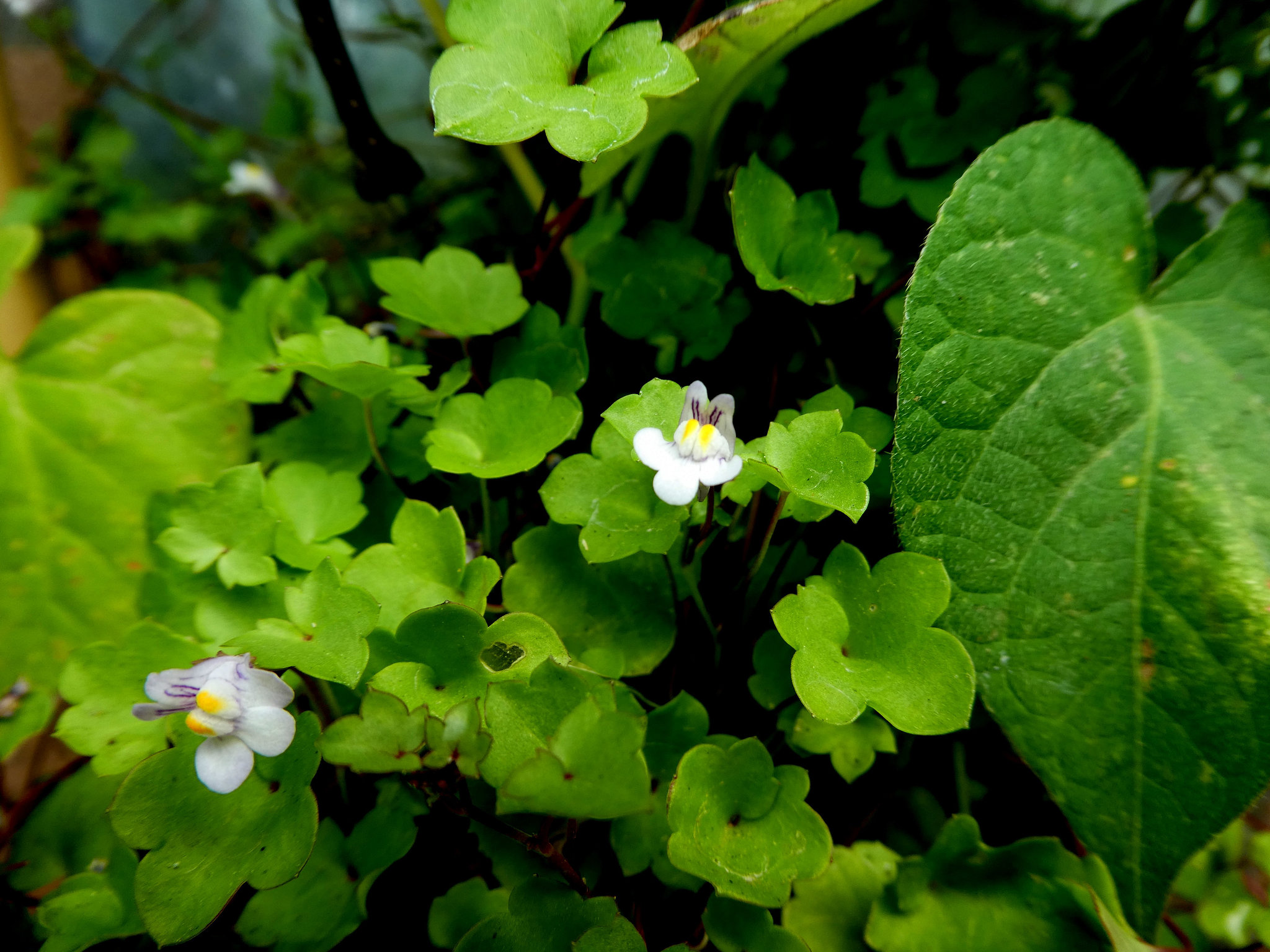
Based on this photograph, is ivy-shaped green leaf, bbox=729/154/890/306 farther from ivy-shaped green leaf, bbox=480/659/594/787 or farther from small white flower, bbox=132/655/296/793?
small white flower, bbox=132/655/296/793

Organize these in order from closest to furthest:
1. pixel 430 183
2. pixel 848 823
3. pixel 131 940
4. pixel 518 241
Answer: pixel 131 940 → pixel 848 823 → pixel 518 241 → pixel 430 183

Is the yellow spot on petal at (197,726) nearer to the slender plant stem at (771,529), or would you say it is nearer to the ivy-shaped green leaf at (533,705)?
the ivy-shaped green leaf at (533,705)

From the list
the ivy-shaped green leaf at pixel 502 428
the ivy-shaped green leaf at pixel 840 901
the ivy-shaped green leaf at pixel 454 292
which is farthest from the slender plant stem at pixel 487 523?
the ivy-shaped green leaf at pixel 840 901

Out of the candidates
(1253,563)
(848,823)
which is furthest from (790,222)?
(848,823)

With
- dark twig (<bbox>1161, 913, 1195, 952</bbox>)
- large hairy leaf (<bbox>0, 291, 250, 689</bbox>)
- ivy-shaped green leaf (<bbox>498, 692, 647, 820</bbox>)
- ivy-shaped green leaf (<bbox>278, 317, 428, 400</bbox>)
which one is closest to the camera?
ivy-shaped green leaf (<bbox>498, 692, 647, 820</bbox>)

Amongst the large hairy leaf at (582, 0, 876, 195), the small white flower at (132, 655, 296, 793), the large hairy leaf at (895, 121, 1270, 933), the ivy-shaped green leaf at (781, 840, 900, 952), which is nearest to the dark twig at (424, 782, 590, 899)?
the small white flower at (132, 655, 296, 793)

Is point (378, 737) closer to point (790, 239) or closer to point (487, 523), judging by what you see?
point (487, 523)

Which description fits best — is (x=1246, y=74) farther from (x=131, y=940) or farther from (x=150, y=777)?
(x=131, y=940)
